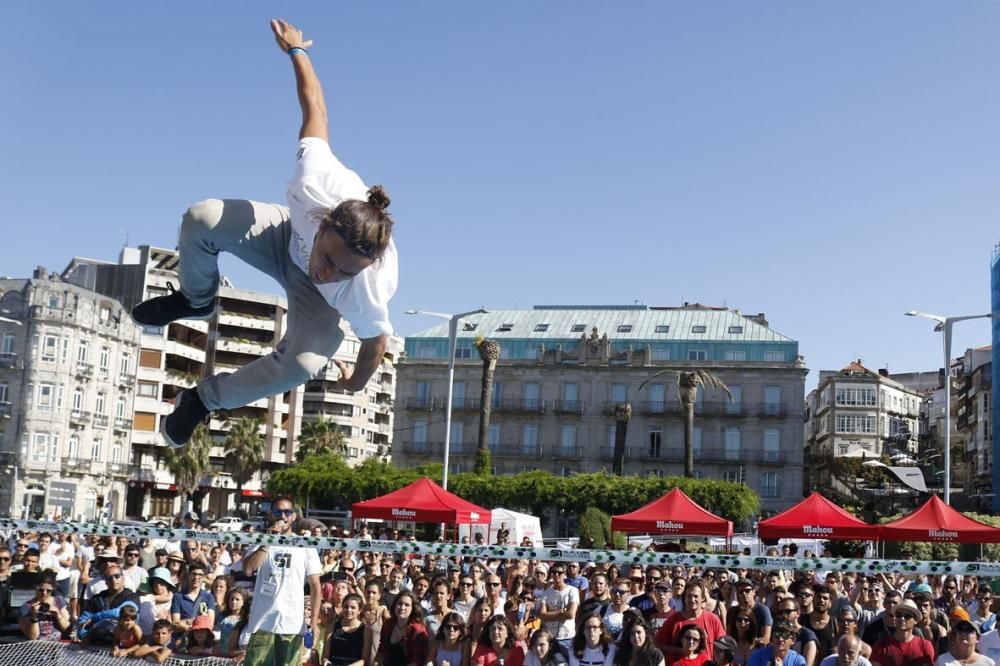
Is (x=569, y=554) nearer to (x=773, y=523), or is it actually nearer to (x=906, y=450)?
(x=773, y=523)

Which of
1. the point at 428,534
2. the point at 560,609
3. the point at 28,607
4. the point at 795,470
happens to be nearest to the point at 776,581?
the point at 560,609

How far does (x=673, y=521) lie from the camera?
24.0 meters

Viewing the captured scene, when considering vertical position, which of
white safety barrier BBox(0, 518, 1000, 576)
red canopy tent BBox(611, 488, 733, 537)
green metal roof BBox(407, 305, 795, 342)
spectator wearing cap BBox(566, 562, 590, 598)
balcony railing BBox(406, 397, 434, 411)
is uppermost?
green metal roof BBox(407, 305, 795, 342)

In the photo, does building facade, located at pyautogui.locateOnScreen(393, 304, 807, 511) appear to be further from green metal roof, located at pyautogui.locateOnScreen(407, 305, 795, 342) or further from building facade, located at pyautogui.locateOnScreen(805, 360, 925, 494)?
building facade, located at pyautogui.locateOnScreen(805, 360, 925, 494)

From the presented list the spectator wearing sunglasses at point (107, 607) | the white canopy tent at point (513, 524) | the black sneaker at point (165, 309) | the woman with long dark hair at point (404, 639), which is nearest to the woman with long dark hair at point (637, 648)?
the woman with long dark hair at point (404, 639)

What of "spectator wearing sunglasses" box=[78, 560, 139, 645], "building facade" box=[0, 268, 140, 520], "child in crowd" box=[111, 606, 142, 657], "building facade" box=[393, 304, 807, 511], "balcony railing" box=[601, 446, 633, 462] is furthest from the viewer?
"balcony railing" box=[601, 446, 633, 462]

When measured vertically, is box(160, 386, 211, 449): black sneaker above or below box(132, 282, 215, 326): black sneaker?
below

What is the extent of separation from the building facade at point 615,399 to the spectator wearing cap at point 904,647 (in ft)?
207

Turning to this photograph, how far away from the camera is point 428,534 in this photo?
136 feet

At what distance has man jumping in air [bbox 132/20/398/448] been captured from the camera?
17.9 feet

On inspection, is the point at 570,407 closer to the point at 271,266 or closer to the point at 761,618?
the point at 761,618

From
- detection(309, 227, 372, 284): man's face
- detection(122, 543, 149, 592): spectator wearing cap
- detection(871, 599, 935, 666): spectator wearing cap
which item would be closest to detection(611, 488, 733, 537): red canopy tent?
detection(122, 543, 149, 592): spectator wearing cap

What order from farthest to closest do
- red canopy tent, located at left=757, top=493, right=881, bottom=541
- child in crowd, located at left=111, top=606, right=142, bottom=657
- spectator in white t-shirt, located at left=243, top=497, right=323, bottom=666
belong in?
red canopy tent, located at left=757, top=493, right=881, bottom=541 → child in crowd, located at left=111, top=606, right=142, bottom=657 → spectator in white t-shirt, located at left=243, top=497, right=323, bottom=666

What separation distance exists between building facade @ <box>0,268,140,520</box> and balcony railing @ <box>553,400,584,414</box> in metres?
27.8
